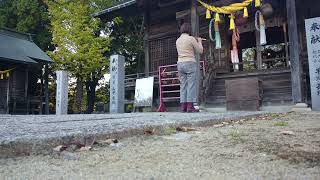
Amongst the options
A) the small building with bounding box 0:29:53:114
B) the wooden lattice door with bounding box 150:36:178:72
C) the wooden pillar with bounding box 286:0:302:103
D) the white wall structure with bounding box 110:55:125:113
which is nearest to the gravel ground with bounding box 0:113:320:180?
the wooden pillar with bounding box 286:0:302:103

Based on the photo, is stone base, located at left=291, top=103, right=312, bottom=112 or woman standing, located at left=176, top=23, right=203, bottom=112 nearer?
woman standing, located at left=176, top=23, right=203, bottom=112

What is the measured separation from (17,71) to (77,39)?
14.1 feet

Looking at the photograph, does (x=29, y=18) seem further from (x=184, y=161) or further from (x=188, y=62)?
(x=184, y=161)

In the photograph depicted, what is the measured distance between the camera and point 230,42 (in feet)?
47.6

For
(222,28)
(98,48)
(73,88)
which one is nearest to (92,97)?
(73,88)

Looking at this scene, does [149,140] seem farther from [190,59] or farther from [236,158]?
[190,59]

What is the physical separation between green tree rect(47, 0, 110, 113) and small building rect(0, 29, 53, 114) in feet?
3.80

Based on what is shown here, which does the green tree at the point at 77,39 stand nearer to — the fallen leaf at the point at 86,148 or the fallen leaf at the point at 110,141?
the fallen leaf at the point at 110,141

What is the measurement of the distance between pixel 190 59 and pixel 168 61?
6506mm

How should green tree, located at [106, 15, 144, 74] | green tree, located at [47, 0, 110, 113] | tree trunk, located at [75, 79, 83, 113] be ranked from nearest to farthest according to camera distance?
green tree, located at [47, 0, 110, 113] → tree trunk, located at [75, 79, 83, 113] → green tree, located at [106, 15, 144, 74]

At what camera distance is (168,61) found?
14883mm

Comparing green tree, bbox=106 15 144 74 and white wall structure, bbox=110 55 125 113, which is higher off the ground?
green tree, bbox=106 15 144 74

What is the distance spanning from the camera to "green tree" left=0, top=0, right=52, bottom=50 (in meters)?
22.9

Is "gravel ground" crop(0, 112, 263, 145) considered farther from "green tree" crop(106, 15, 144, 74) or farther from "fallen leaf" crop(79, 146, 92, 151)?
"green tree" crop(106, 15, 144, 74)
